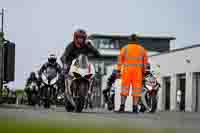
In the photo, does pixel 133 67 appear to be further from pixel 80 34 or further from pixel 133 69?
pixel 80 34

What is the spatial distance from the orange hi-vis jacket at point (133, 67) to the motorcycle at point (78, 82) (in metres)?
0.58

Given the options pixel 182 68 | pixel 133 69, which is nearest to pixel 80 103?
pixel 133 69

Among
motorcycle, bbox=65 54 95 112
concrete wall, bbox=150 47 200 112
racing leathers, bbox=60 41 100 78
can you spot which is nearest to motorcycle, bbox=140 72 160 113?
racing leathers, bbox=60 41 100 78

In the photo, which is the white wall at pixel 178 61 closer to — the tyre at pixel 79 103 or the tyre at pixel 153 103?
the tyre at pixel 153 103

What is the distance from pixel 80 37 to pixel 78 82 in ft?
2.42

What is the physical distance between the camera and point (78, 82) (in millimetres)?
9930

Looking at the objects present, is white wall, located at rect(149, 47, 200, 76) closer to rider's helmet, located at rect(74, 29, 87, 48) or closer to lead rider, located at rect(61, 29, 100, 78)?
lead rider, located at rect(61, 29, 100, 78)

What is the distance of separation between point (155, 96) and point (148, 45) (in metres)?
82.1

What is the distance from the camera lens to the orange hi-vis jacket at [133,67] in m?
10.2

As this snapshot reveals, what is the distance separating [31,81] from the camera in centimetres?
2078

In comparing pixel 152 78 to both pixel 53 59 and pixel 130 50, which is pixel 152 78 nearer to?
pixel 53 59

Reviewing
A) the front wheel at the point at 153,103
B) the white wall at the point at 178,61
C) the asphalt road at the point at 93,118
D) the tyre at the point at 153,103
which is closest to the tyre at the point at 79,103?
the asphalt road at the point at 93,118

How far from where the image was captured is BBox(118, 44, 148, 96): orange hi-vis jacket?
10156 mm

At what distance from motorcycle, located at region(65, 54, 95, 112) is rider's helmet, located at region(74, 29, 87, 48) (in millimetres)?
205
